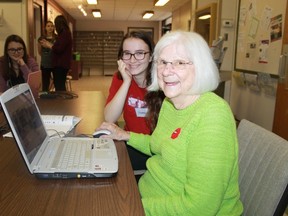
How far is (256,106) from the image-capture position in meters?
3.50

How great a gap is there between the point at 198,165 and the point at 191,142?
8 cm

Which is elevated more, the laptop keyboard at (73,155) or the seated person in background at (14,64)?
the seated person in background at (14,64)

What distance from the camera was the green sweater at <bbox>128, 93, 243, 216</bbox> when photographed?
80 cm

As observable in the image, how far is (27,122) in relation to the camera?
102cm

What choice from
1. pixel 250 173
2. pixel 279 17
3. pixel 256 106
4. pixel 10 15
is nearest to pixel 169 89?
pixel 250 173

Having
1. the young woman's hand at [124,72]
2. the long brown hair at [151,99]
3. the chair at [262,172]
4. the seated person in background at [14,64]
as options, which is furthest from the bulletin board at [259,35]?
the seated person in background at [14,64]

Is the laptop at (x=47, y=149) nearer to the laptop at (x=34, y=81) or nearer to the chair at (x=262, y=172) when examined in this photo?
the chair at (x=262, y=172)

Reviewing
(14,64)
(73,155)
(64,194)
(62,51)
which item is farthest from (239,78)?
(64,194)

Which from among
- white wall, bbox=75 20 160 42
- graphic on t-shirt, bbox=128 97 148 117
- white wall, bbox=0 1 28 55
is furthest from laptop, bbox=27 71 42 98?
white wall, bbox=75 20 160 42

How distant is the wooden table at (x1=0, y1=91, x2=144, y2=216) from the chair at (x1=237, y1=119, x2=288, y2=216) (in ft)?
1.32

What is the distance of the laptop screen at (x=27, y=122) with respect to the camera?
91cm

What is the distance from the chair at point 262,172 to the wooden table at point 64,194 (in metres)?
0.40

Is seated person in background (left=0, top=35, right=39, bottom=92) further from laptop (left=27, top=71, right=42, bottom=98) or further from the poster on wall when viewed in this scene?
the poster on wall

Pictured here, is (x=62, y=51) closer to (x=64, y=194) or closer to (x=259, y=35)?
(x=259, y=35)
